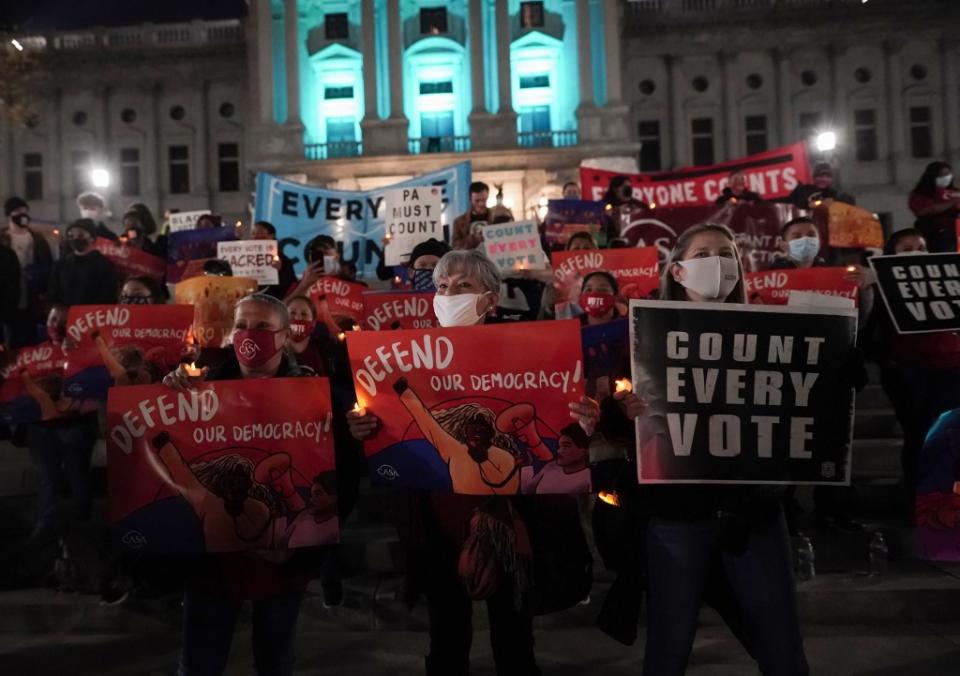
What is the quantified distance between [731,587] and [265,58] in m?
38.2

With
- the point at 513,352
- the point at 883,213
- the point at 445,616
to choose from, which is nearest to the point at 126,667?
the point at 445,616

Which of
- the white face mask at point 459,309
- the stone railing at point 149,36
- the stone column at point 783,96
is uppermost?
the stone railing at point 149,36

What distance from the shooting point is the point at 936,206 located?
329 inches

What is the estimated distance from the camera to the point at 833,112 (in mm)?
40125

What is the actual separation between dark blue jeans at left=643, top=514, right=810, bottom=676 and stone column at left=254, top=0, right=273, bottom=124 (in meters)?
36.7

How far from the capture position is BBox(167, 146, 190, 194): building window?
4309 centimetres

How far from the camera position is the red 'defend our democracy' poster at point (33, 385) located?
6121 mm

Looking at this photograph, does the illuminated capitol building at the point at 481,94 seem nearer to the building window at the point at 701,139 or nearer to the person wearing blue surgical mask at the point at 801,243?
the building window at the point at 701,139

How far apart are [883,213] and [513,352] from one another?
40.4 m

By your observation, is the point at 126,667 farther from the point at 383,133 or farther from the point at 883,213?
the point at 883,213

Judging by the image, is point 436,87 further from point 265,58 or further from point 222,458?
point 222,458

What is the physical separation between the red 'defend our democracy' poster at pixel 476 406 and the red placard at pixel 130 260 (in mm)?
6554

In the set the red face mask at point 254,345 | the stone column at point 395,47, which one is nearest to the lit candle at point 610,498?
the red face mask at point 254,345

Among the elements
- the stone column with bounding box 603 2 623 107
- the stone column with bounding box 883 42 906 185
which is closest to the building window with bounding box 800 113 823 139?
the stone column with bounding box 883 42 906 185
